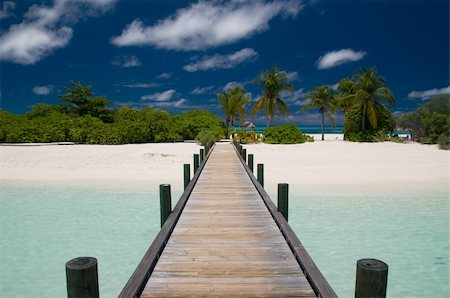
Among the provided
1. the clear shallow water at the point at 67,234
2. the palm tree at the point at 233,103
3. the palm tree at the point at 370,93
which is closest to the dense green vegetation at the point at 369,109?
the palm tree at the point at 370,93

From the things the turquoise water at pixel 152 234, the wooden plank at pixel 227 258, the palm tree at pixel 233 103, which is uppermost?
the palm tree at pixel 233 103

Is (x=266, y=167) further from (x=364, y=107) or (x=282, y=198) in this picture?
(x=364, y=107)

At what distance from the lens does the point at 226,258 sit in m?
4.95

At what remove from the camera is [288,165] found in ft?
65.4

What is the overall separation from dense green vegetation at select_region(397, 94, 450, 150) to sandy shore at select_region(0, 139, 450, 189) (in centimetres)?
1034

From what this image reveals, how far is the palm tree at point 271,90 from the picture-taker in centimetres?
4069

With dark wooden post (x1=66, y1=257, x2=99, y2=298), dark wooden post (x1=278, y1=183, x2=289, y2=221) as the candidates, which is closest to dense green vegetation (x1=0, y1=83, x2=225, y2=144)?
dark wooden post (x1=278, y1=183, x2=289, y2=221)

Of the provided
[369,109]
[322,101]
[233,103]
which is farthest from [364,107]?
[233,103]

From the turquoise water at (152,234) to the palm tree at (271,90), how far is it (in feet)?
92.9

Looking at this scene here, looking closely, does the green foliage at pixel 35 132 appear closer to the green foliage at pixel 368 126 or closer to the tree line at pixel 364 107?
the tree line at pixel 364 107

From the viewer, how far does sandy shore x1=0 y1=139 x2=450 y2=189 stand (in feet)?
52.4

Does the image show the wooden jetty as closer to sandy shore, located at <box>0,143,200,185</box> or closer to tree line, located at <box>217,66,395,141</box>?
sandy shore, located at <box>0,143,200,185</box>

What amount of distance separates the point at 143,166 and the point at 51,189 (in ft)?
19.3

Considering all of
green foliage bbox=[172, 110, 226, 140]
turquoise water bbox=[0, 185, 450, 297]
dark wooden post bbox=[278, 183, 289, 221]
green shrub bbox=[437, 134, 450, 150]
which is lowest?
turquoise water bbox=[0, 185, 450, 297]
